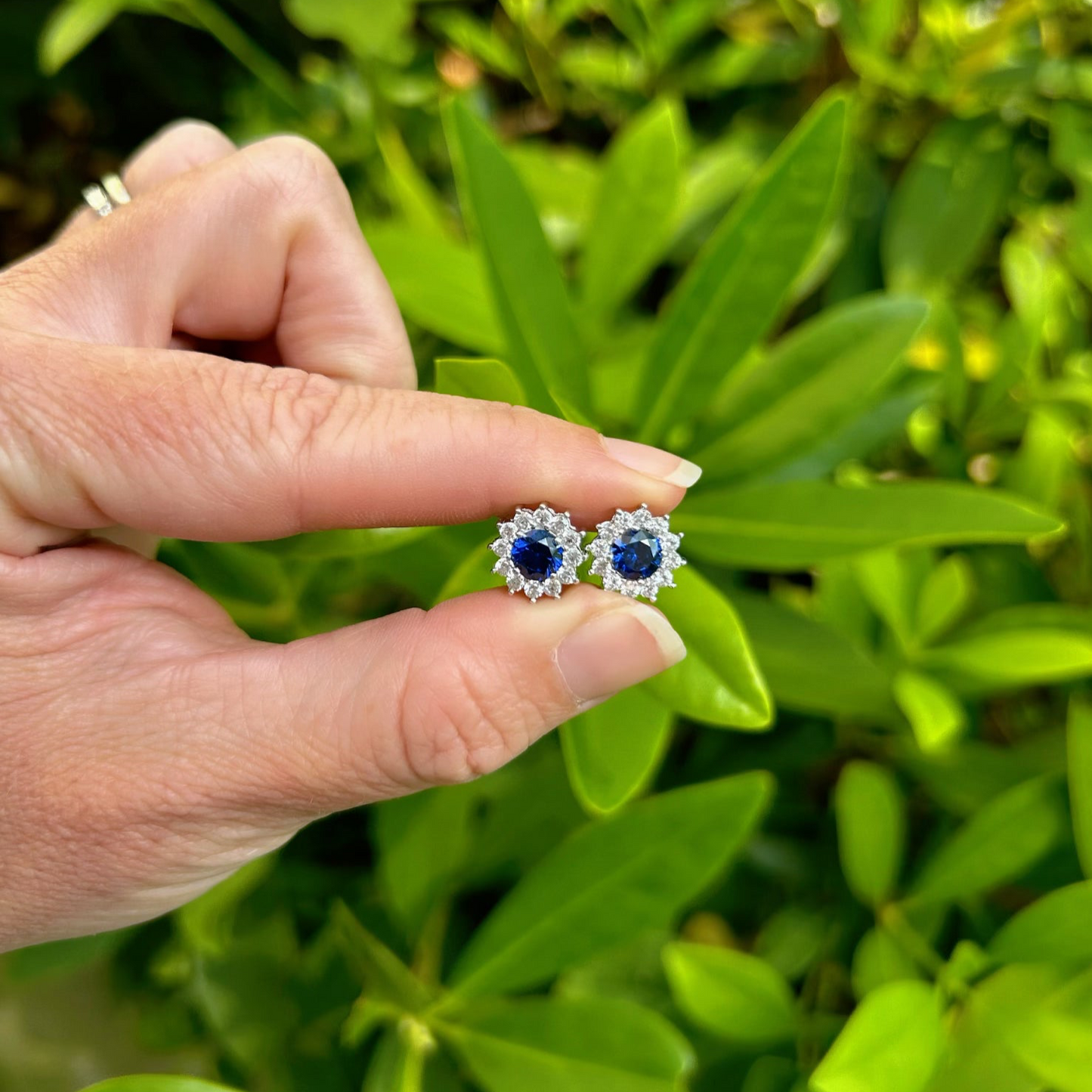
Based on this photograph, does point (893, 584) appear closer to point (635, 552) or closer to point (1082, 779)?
point (1082, 779)

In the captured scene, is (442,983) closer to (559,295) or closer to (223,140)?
(559,295)

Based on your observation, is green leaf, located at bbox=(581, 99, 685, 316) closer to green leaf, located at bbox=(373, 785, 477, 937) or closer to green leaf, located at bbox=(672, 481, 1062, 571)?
green leaf, located at bbox=(672, 481, 1062, 571)

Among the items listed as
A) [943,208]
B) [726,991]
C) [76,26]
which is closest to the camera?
[726,991]

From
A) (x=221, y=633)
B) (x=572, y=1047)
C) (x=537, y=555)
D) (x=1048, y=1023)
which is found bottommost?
(x=572, y=1047)

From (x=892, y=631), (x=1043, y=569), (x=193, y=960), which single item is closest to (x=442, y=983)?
(x=193, y=960)

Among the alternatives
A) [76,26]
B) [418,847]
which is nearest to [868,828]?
[418,847]

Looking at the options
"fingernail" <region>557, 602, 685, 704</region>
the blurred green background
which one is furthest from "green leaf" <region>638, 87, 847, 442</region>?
"fingernail" <region>557, 602, 685, 704</region>

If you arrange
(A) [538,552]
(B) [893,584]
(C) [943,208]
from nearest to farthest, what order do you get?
(A) [538,552] < (B) [893,584] < (C) [943,208]

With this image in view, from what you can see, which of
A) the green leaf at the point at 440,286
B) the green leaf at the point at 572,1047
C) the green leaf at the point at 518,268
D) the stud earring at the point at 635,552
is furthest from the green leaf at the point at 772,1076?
the green leaf at the point at 440,286
